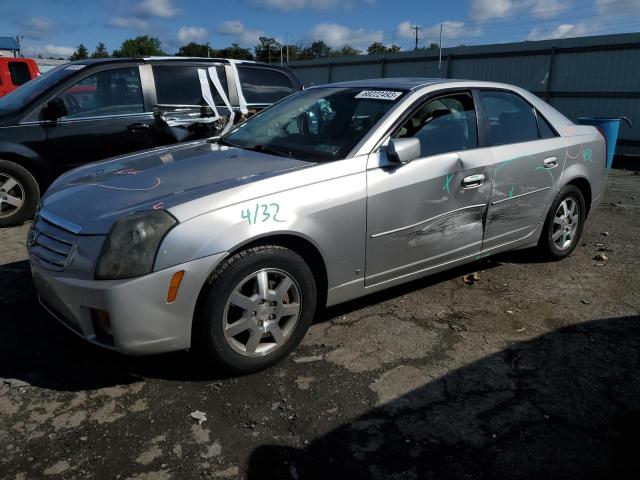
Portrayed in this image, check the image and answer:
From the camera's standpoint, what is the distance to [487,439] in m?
2.43

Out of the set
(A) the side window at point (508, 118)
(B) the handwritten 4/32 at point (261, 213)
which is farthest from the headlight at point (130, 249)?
(A) the side window at point (508, 118)

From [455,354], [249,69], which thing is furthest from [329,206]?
[249,69]

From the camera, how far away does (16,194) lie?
18.8ft

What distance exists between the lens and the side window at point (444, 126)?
3512 millimetres

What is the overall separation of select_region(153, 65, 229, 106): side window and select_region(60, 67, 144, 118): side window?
0.24m

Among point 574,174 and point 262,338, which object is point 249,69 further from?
point 262,338

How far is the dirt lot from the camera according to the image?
2.28 m

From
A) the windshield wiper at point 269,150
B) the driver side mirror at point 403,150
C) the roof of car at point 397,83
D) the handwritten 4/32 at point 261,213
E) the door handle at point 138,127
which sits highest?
the roof of car at point 397,83

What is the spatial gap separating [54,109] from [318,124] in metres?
3.50

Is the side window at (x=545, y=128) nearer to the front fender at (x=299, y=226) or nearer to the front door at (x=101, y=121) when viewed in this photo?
the front fender at (x=299, y=226)

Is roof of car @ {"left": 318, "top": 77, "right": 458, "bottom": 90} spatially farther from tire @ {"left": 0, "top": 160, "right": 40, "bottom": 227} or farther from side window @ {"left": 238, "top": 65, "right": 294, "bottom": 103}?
tire @ {"left": 0, "top": 160, "right": 40, "bottom": 227}

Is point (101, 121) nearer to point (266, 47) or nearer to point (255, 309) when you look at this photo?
point (255, 309)

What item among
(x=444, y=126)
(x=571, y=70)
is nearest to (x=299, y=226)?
(x=444, y=126)

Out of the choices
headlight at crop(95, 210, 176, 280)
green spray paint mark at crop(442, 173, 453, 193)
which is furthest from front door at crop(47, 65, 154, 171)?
green spray paint mark at crop(442, 173, 453, 193)
